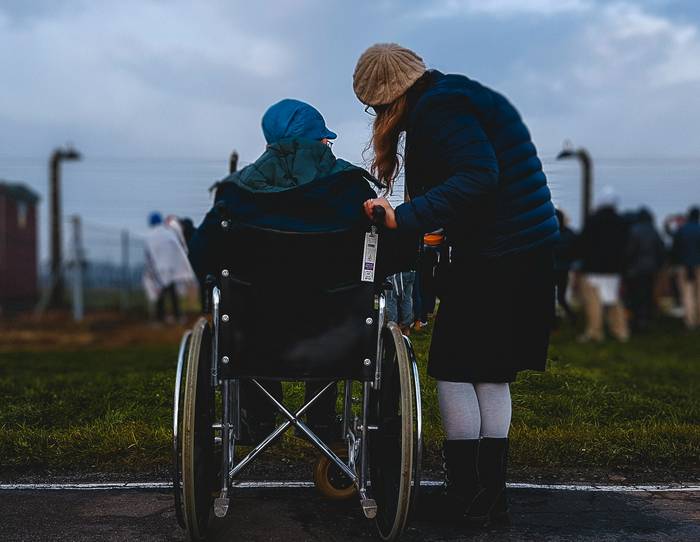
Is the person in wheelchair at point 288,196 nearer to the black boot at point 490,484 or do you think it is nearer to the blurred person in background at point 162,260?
the black boot at point 490,484

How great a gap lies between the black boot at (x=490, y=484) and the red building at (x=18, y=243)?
24445mm

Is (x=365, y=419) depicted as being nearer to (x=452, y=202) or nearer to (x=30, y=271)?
(x=452, y=202)

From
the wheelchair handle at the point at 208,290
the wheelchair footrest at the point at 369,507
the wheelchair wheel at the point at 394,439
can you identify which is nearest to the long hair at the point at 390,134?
the wheelchair wheel at the point at 394,439

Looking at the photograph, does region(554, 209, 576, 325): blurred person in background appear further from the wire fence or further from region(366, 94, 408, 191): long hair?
the wire fence

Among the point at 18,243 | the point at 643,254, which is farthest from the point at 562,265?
the point at 18,243

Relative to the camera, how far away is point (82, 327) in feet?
52.0

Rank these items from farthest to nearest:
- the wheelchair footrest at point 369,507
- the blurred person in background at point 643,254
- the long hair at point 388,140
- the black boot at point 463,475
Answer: the blurred person in background at point 643,254, the black boot at point 463,475, the long hair at point 388,140, the wheelchair footrest at point 369,507

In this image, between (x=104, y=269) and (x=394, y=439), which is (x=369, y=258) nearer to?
(x=394, y=439)

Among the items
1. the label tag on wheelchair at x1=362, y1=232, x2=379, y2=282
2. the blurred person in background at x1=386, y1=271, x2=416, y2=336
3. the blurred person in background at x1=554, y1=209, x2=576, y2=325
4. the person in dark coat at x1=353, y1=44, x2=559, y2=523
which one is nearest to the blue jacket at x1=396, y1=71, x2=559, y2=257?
the person in dark coat at x1=353, y1=44, x2=559, y2=523

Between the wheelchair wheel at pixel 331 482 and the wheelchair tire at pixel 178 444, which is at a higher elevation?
the wheelchair tire at pixel 178 444

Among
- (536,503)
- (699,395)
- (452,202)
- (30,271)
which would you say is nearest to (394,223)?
(452,202)

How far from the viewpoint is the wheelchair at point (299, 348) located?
316 centimetres

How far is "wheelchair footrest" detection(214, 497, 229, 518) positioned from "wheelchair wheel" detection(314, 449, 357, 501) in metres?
0.70

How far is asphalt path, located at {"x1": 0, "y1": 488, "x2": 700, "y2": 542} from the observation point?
11.4 ft
